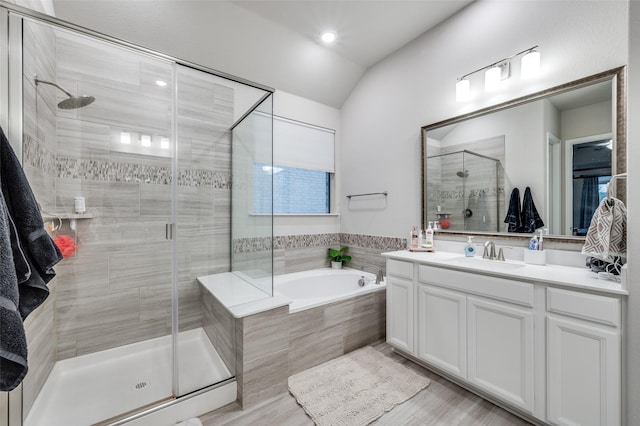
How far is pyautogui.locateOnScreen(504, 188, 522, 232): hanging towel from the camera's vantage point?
198 centimetres

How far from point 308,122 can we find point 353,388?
2.77 m

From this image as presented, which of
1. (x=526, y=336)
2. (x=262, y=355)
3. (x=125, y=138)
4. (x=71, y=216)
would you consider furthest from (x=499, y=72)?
(x=71, y=216)

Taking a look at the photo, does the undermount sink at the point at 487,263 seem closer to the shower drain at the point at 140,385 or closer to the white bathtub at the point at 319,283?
the white bathtub at the point at 319,283

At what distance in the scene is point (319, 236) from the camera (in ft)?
11.1

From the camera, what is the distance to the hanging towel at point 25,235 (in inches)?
37.7

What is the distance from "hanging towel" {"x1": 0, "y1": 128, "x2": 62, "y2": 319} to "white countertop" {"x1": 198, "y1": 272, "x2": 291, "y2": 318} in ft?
3.09

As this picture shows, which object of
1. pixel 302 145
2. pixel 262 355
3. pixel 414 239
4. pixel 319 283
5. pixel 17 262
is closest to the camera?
pixel 17 262

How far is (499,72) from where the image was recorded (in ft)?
6.69

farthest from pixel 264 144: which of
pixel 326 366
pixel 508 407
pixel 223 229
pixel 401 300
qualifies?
pixel 508 407

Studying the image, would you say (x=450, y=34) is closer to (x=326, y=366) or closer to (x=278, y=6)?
(x=278, y=6)

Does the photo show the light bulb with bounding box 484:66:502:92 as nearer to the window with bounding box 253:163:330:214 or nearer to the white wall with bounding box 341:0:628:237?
the white wall with bounding box 341:0:628:237

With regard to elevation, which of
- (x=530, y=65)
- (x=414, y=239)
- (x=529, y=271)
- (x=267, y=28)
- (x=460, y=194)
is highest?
(x=267, y=28)

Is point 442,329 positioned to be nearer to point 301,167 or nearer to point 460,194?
point 460,194

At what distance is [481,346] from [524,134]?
5.05 feet
